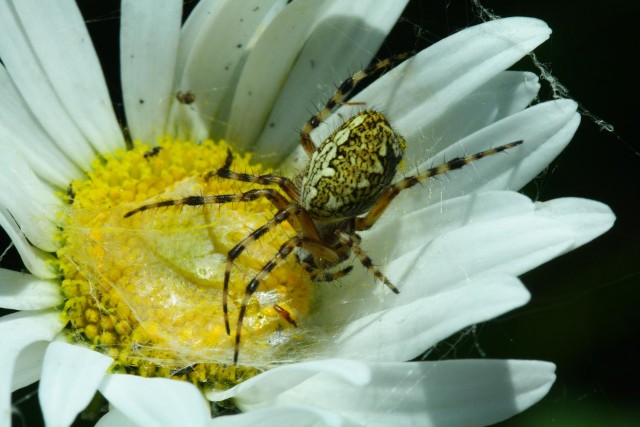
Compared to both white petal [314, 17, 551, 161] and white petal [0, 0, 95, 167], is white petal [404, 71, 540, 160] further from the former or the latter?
white petal [0, 0, 95, 167]

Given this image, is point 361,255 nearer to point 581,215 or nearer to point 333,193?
point 333,193

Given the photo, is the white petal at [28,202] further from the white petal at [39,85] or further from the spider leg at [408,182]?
the spider leg at [408,182]

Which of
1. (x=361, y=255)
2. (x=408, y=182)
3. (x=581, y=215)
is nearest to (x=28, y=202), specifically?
(x=361, y=255)

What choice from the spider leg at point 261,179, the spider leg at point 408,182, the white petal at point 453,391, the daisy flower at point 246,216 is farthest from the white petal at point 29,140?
the white petal at point 453,391

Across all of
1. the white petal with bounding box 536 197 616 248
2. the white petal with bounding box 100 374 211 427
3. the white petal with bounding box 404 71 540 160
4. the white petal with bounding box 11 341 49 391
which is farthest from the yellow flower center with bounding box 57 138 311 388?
the white petal with bounding box 536 197 616 248

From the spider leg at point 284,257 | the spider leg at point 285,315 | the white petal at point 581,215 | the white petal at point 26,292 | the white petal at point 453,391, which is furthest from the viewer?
the spider leg at point 285,315

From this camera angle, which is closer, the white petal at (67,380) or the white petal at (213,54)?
the white petal at (67,380)
